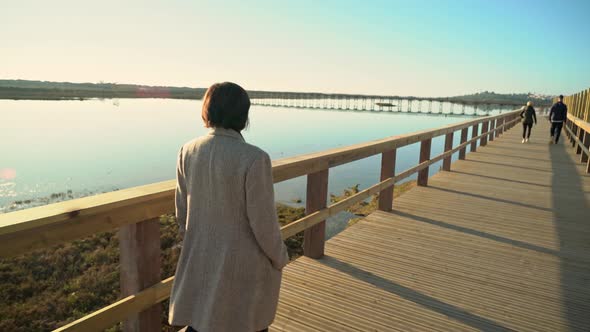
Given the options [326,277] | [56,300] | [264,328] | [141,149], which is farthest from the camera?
[141,149]

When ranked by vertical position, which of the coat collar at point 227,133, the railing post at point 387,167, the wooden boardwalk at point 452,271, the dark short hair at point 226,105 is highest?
the dark short hair at point 226,105

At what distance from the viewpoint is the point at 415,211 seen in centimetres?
544

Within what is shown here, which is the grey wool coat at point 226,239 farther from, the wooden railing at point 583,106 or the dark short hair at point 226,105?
the wooden railing at point 583,106

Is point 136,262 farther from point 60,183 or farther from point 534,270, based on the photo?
point 60,183

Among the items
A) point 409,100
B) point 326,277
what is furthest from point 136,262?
point 409,100

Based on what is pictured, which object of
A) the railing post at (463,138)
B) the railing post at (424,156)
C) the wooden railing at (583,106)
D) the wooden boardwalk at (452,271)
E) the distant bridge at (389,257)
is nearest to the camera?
the distant bridge at (389,257)

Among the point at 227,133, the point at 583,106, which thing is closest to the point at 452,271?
the point at 227,133

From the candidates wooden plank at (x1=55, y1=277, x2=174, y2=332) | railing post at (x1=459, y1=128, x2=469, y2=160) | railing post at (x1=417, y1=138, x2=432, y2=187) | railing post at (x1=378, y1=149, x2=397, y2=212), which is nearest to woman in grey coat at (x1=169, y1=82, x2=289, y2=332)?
wooden plank at (x1=55, y1=277, x2=174, y2=332)

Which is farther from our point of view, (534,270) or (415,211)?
(415,211)

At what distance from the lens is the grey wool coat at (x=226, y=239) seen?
1.48 meters

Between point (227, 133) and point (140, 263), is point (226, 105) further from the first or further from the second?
point (140, 263)

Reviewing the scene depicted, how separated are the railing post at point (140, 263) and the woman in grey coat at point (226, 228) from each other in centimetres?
23

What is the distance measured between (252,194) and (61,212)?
2.21 ft

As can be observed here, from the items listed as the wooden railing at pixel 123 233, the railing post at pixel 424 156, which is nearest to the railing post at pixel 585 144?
the railing post at pixel 424 156
